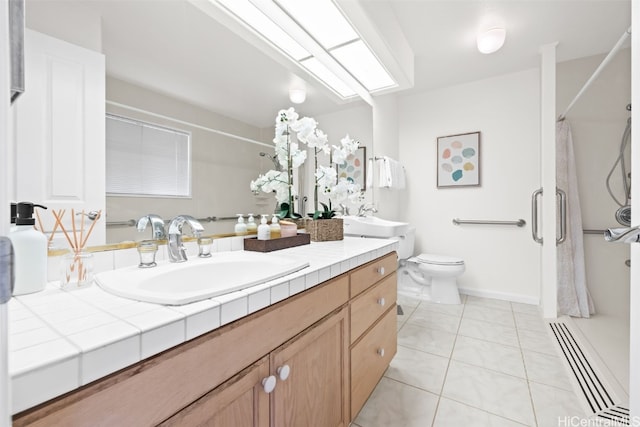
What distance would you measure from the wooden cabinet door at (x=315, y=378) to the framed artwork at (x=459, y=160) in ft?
8.01

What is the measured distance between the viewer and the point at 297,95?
1720 millimetres

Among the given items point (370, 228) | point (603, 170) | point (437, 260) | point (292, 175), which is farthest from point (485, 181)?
point (292, 175)

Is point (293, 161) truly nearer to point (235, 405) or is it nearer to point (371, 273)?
point (371, 273)

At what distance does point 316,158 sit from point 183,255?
1027 millimetres

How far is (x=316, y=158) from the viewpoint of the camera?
1744mm

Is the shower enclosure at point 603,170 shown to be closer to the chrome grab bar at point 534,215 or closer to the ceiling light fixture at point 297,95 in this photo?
the chrome grab bar at point 534,215

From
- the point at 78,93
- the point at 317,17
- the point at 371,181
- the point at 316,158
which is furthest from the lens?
the point at 371,181

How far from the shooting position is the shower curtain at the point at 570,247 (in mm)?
2359

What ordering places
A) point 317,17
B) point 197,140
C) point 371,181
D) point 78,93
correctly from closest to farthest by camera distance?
point 78,93
point 197,140
point 317,17
point 371,181

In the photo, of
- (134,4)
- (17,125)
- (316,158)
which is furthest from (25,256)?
(316,158)

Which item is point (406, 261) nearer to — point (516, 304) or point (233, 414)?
point (516, 304)

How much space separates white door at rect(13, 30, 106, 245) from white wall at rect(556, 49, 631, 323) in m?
3.42

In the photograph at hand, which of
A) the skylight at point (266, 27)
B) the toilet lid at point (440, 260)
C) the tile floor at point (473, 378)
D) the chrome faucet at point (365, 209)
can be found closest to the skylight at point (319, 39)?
the skylight at point (266, 27)

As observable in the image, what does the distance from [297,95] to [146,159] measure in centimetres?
104
